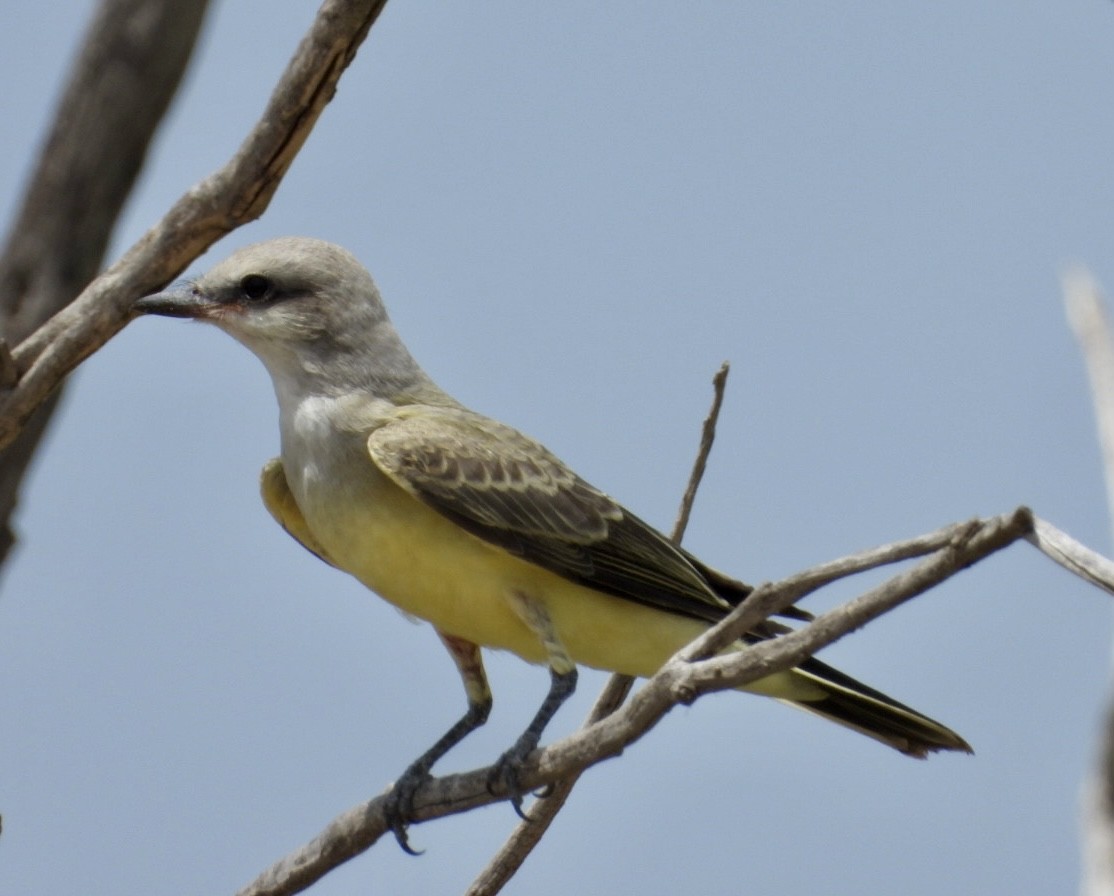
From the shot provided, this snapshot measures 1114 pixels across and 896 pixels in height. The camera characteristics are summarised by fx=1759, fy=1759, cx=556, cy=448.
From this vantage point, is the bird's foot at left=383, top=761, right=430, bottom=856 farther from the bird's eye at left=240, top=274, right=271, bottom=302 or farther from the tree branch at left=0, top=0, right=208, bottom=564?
the tree branch at left=0, top=0, right=208, bottom=564

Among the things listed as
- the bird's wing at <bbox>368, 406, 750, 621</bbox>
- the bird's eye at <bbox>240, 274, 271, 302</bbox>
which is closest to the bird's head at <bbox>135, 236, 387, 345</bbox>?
the bird's eye at <bbox>240, 274, 271, 302</bbox>

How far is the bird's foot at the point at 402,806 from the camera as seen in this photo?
20.5 feet

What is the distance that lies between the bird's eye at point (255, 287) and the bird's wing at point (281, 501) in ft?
2.20

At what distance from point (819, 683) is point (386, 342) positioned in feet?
7.47

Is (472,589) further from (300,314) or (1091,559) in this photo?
(1091,559)

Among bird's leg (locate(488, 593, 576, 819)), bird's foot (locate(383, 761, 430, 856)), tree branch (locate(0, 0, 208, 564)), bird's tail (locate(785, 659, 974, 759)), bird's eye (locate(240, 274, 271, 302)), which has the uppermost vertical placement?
tree branch (locate(0, 0, 208, 564))

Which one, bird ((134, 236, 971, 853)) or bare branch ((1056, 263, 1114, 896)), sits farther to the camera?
bird ((134, 236, 971, 853))

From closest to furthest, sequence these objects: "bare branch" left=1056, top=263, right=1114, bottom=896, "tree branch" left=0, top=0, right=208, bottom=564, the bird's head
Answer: "bare branch" left=1056, top=263, right=1114, bottom=896 → the bird's head → "tree branch" left=0, top=0, right=208, bottom=564

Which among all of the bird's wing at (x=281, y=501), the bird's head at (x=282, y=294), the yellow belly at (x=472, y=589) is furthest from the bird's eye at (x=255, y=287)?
the yellow belly at (x=472, y=589)

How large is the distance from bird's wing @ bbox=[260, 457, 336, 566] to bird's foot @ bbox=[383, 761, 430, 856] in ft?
3.56

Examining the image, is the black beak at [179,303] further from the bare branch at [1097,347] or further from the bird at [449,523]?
the bare branch at [1097,347]

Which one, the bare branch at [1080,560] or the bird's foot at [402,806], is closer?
the bare branch at [1080,560]

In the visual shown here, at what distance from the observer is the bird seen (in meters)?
6.53

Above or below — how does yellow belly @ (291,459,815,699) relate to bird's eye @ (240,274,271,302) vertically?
below
